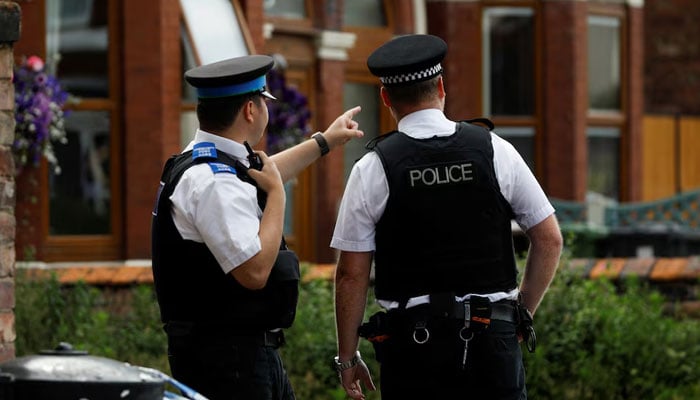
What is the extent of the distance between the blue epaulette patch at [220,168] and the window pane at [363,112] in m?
10.6

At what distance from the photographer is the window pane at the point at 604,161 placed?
17.1m

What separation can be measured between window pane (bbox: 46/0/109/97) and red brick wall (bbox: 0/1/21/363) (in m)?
5.01

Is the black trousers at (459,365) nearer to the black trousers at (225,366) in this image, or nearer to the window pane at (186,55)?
the black trousers at (225,366)

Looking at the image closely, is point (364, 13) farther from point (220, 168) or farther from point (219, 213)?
point (219, 213)

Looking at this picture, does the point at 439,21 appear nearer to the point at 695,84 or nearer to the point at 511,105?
the point at 511,105

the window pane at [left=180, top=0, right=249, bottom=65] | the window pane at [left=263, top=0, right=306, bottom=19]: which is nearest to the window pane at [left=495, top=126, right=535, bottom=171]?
the window pane at [left=263, top=0, right=306, bottom=19]

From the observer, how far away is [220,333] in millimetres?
4883

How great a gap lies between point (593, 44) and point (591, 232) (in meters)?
2.50

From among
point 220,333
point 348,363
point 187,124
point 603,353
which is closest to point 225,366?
point 220,333

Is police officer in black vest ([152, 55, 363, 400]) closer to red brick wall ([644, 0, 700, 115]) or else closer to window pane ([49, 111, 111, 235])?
window pane ([49, 111, 111, 235])

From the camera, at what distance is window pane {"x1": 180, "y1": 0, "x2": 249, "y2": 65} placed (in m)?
11.5

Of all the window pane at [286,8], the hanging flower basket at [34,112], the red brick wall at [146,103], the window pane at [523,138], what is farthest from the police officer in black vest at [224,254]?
the window pane at [523,138]

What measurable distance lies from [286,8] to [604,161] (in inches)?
174

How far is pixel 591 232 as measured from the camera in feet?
50.8
